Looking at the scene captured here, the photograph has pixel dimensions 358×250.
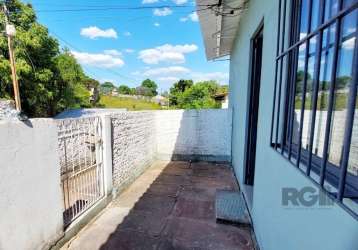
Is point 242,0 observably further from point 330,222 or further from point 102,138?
point 330,222

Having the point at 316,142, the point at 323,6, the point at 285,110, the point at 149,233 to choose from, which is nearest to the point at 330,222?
the point at 316,142

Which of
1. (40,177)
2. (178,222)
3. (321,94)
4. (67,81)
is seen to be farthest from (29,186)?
(67,81)

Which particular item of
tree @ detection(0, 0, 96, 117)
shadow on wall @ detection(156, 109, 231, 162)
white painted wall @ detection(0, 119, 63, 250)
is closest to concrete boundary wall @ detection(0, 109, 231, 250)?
white painted wall @ detection(0, 119, 63, 250)

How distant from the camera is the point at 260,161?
8.45 ft

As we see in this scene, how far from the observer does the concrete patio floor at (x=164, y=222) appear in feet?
8.74

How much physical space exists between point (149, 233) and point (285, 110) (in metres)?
2.34

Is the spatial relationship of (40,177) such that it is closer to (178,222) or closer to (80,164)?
(80,164)

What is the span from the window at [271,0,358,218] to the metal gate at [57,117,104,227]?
2.48 metres

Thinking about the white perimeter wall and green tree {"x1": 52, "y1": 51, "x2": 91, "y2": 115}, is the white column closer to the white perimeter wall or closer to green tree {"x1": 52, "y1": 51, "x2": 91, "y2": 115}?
the white perimeter wall

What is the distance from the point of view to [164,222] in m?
3.16

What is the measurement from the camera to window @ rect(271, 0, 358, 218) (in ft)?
2.96

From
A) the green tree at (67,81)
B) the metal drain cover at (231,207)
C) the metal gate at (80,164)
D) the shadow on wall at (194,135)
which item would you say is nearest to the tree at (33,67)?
the green tree at (67,81)

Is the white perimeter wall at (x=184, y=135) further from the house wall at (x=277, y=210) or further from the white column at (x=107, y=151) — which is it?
the house wall at (x=277, y=210)

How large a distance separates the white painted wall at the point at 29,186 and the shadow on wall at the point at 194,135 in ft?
14.4
